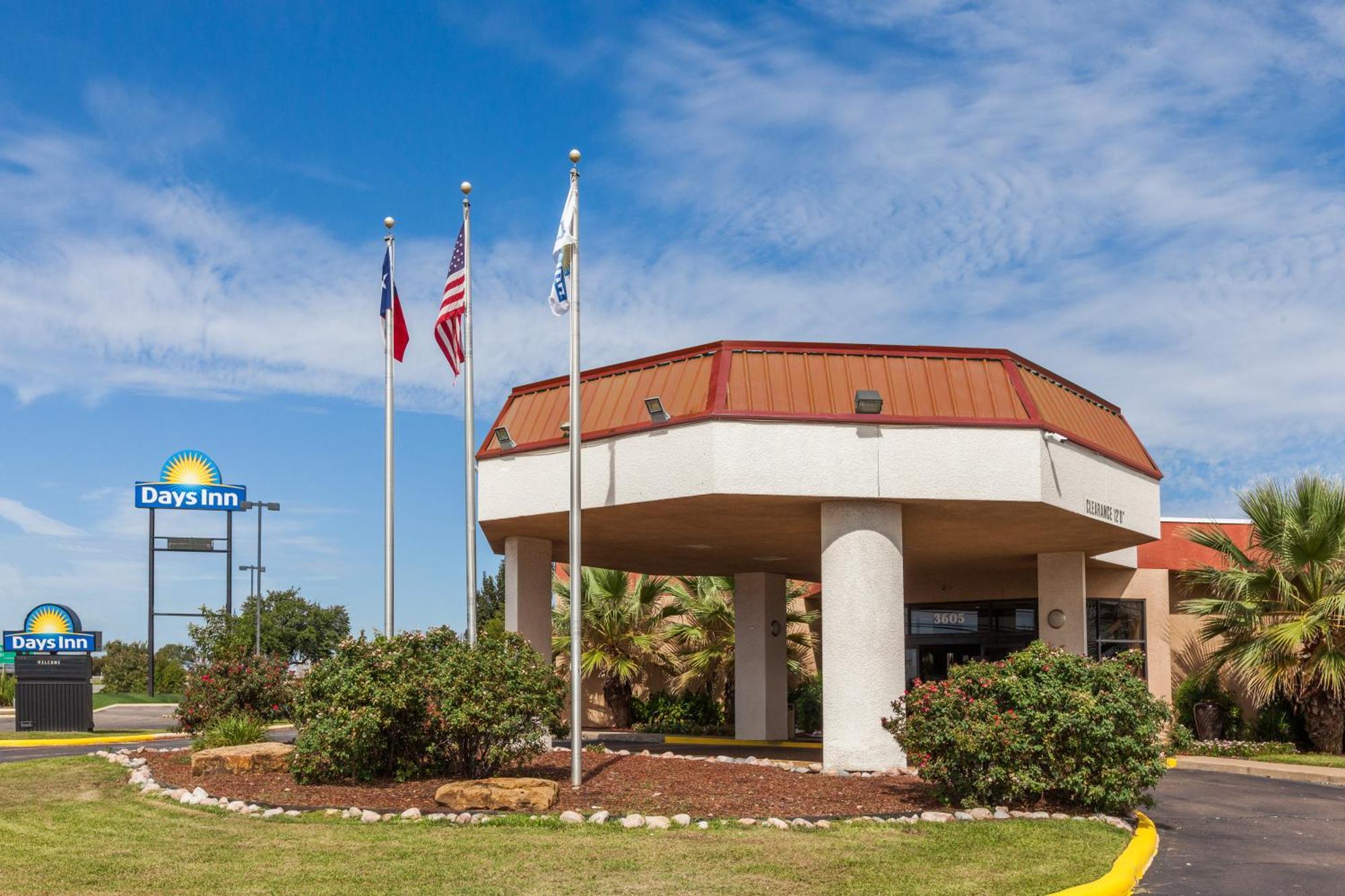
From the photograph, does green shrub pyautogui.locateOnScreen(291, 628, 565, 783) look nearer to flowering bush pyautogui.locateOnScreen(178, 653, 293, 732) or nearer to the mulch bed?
the mulch bed

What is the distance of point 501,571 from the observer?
2522 inches

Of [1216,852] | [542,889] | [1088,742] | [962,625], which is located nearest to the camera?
[542,889]

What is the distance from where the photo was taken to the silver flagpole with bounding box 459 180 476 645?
18562 mm

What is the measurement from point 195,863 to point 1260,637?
20077 millimetres

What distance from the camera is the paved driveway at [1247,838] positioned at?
35.8 ft

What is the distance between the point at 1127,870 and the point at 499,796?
5.92 m

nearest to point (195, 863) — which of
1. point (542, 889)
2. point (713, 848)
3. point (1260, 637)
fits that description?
point (542, 889)

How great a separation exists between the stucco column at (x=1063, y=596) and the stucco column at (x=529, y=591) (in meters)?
8.75

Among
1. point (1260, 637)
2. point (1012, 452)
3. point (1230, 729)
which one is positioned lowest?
point (1230, 729)

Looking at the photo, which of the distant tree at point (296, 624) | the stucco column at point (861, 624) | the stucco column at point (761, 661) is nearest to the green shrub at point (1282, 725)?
the stucco column at point (761, 661)

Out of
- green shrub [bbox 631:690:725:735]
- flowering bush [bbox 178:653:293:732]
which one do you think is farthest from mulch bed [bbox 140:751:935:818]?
green shrub [bbox 631:690:725:735]

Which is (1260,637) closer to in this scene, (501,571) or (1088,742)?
(1088,742)

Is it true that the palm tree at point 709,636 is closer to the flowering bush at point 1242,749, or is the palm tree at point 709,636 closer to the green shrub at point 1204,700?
the green shrub at point 1204,700

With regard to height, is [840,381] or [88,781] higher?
[840,381]
